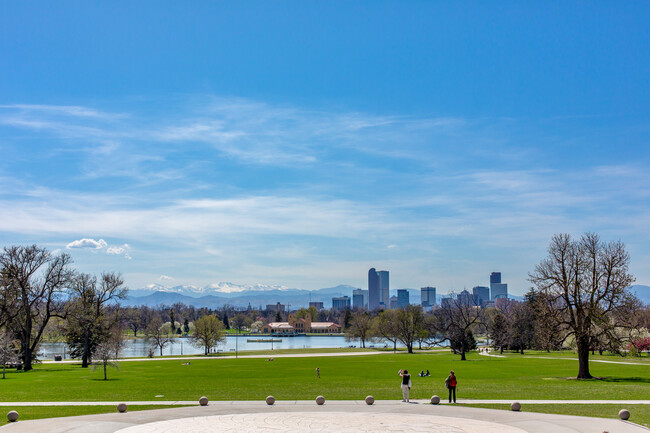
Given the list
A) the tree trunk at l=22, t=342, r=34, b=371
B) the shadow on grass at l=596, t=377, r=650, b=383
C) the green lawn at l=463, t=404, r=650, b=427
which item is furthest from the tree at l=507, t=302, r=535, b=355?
the tree trunk at l=22, t=342, r=34, b=371

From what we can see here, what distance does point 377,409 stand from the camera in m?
30.8

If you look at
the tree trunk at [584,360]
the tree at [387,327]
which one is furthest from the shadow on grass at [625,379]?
the tree at [387,327]

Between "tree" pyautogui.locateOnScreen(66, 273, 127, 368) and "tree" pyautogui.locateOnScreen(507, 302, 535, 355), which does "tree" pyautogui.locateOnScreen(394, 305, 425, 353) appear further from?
"tree" pyautogui.locateOnScreen(66, 273, 127, 368)

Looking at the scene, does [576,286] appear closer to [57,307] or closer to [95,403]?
[95,403]

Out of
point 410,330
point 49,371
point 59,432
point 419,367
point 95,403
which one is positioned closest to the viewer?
point 59,432

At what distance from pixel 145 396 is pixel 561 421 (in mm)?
26585

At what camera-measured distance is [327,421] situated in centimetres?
2591

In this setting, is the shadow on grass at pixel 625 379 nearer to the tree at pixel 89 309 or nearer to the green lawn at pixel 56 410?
the green lawn at pixel 56 410

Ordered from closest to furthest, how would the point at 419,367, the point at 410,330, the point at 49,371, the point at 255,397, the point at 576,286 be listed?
the point at 255,397 < the point at 576,286 < the point at 49,371 < the point at 419,367 < the point at 410,330

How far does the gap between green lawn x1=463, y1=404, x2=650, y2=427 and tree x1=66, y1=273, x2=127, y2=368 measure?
62.0 meters

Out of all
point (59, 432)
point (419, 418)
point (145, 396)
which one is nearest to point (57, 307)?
point (145, 396)

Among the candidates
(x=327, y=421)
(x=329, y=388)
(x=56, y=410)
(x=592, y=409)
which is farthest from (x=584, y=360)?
(x=56, y=410)

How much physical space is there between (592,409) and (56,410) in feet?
96.6

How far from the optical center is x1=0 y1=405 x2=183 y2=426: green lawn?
30.1 m
